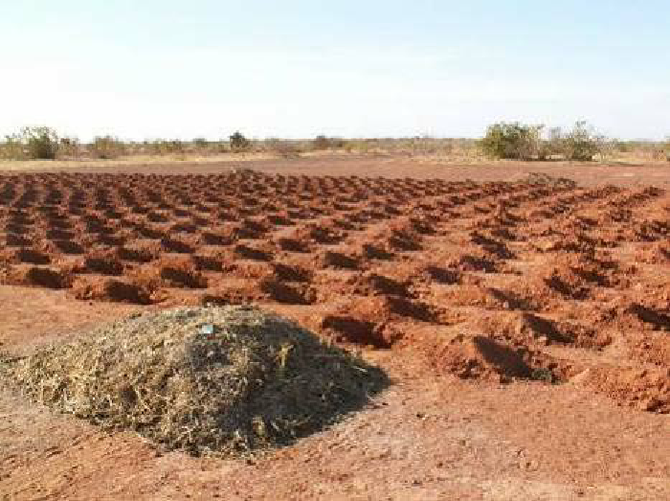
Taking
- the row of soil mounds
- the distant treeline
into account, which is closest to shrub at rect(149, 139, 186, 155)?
the distant treeline

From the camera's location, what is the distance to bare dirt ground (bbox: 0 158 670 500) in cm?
450

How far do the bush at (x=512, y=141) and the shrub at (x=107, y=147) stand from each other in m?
24.2

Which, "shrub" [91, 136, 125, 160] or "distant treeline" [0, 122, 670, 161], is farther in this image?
"shrub" [91, 136, 125, 160]

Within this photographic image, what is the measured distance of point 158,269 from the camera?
998 cm

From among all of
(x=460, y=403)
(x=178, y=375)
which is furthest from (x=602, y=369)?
(x=178, y=375)

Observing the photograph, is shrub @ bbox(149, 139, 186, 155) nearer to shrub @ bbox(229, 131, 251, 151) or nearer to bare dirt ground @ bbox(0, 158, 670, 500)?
shrub @ bbox(229, 131, 251, 151)

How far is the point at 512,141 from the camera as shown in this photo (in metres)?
38.0

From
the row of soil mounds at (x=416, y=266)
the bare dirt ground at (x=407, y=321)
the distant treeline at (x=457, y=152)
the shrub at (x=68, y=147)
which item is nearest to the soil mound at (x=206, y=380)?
the bare dirt ground at (x=407, y=321)

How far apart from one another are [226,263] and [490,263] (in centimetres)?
339

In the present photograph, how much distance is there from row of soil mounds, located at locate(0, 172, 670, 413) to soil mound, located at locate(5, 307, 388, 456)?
3.67ft

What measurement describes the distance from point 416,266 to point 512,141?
95.3 ft

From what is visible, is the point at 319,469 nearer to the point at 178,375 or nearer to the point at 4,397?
the point at 178,375

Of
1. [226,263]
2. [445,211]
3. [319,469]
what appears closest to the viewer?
[319,469]

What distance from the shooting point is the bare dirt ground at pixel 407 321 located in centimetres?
450
